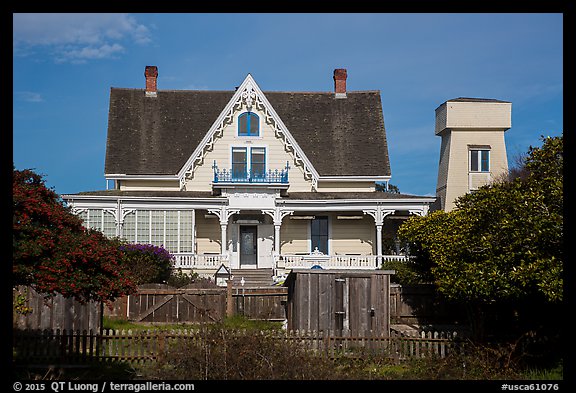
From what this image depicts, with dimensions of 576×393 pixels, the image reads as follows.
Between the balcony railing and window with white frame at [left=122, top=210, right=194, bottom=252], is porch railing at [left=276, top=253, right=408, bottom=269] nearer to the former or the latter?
the balcony railing

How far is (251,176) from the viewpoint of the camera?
1400 inches

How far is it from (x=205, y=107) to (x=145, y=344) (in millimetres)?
25340

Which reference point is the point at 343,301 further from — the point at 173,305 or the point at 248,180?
the point at 248,180

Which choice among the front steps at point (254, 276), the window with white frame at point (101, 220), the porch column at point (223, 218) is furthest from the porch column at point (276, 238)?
the window with white frame at point (101, 220)

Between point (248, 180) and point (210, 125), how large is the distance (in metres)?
5.51

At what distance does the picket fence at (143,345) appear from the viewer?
15734 mm

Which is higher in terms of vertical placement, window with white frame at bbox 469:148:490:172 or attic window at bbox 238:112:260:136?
attic window at bbox 238:112:260:136

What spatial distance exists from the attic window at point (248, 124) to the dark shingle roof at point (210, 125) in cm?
298

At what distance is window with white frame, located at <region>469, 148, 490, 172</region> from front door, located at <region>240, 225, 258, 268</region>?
544 inches

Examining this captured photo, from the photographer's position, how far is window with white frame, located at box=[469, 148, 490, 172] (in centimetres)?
4031

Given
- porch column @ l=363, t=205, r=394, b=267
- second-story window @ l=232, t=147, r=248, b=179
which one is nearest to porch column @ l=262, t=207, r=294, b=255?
second-story window @ l=232, t=147, r=248, b=179
